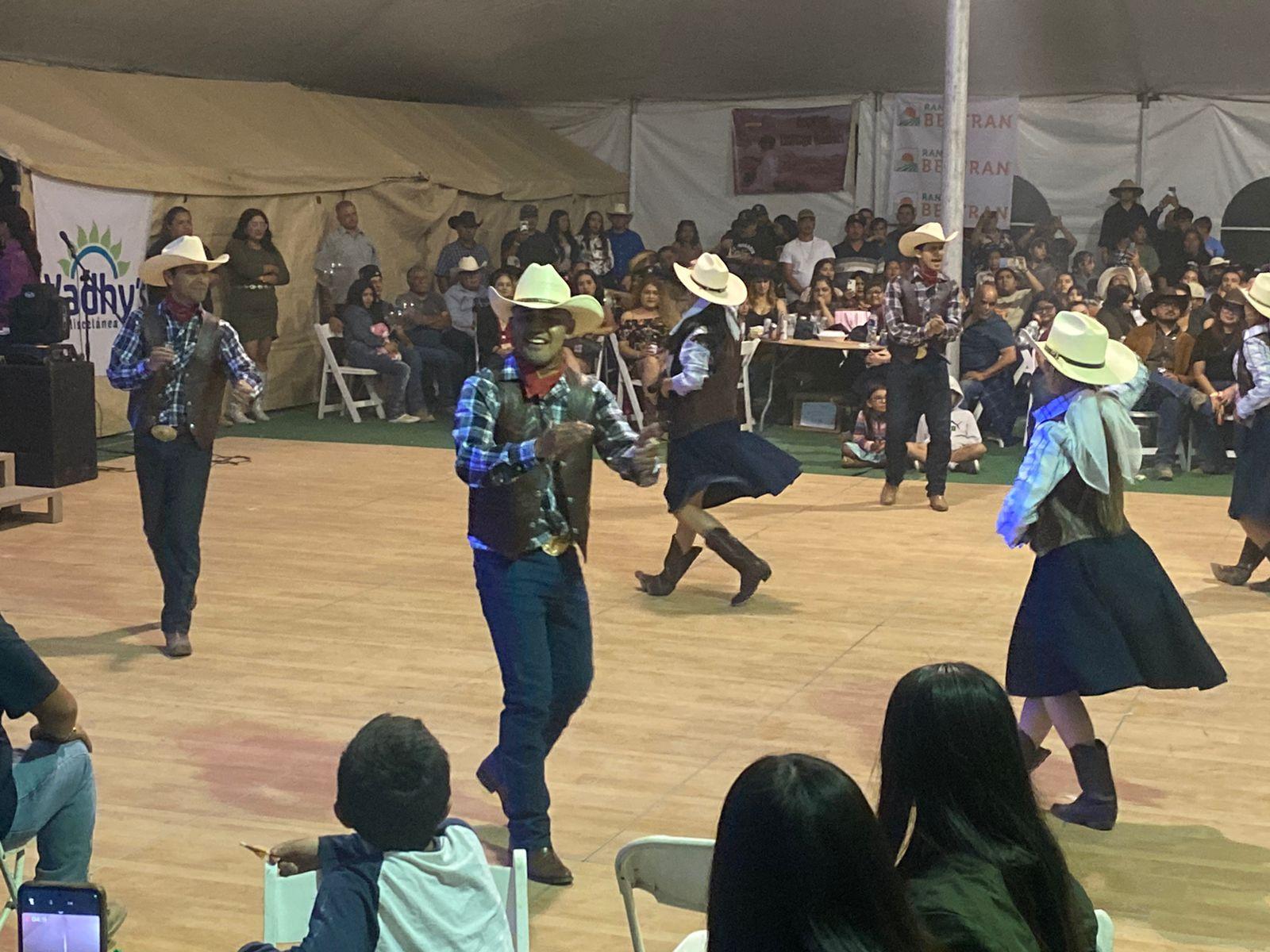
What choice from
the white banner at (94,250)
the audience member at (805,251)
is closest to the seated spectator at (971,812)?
the white banner at (94,250)

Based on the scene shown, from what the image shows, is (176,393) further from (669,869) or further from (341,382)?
(341,382)

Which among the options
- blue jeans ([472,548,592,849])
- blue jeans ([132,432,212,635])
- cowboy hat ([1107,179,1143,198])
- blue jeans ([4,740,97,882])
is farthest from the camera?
cowboy hat ([1107,179,1143,198])

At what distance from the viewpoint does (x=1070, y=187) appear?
53.3 ft

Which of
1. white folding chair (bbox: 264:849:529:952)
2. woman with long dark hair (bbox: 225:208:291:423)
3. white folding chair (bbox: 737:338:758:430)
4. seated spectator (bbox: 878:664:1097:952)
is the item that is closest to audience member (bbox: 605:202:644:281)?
white folding chair (bbox: 737:338:758:430)

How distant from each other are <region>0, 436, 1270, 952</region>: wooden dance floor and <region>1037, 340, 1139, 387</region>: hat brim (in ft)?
3.97

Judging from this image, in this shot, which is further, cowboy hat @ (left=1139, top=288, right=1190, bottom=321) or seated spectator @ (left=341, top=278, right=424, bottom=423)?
seated spectator @ (left=341, top=278, right=424, bottom=423)

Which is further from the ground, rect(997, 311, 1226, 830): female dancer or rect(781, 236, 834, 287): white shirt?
rect(781, 236, 834, 287): white shirt

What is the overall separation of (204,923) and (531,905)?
77cm

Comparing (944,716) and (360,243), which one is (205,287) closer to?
(944,716)

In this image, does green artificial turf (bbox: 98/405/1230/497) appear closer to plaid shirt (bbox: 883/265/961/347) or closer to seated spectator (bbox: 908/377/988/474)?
seated spectator (bbox: 908/377/988/474)

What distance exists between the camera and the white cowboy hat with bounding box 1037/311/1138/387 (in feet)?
15.6

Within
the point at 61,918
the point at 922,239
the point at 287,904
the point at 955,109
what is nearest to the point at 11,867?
the point at 287,904

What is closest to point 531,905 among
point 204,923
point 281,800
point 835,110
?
point 204,923

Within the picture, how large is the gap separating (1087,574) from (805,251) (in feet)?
36.6
